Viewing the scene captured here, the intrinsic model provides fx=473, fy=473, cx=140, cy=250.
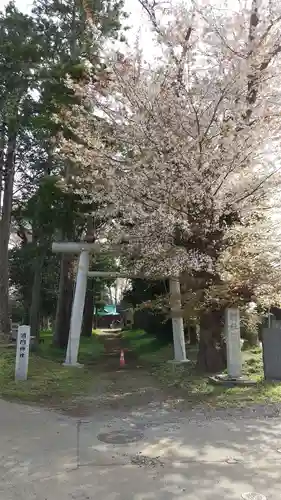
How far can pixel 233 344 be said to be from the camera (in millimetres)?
10820

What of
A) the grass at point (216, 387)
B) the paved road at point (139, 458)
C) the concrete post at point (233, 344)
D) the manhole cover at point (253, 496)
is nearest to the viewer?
the manhole cover at point (253, 496)

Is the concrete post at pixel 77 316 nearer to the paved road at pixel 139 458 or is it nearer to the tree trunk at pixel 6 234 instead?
the tree trunk at pixel 6 234

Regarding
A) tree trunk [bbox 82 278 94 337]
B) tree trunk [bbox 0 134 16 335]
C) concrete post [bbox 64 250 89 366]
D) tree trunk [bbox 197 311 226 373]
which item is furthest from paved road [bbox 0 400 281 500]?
tree trunk [bbox 82 278 94 337]

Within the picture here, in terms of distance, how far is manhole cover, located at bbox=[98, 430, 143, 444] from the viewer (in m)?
6.11

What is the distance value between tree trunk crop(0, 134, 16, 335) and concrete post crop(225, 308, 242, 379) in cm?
1157

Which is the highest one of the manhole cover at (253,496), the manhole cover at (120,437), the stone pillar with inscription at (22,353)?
the stone pillar with inscription at (22,353)

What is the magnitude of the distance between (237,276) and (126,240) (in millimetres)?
2967

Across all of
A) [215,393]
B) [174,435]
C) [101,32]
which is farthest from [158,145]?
[101,32]

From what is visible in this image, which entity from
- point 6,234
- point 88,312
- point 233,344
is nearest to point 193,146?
point 233,344

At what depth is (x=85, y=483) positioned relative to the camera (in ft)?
15.2

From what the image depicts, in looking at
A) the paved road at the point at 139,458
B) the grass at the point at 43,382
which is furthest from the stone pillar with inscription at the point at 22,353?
the paved road at the point at 139,458

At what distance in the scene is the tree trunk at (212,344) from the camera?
12.2 metres

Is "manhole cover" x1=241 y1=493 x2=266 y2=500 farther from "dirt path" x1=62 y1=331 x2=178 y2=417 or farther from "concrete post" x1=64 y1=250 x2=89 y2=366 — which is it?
"concrete post" x1=64 y1=250 x2=89 y2=366

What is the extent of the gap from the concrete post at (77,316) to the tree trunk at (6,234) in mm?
5923
